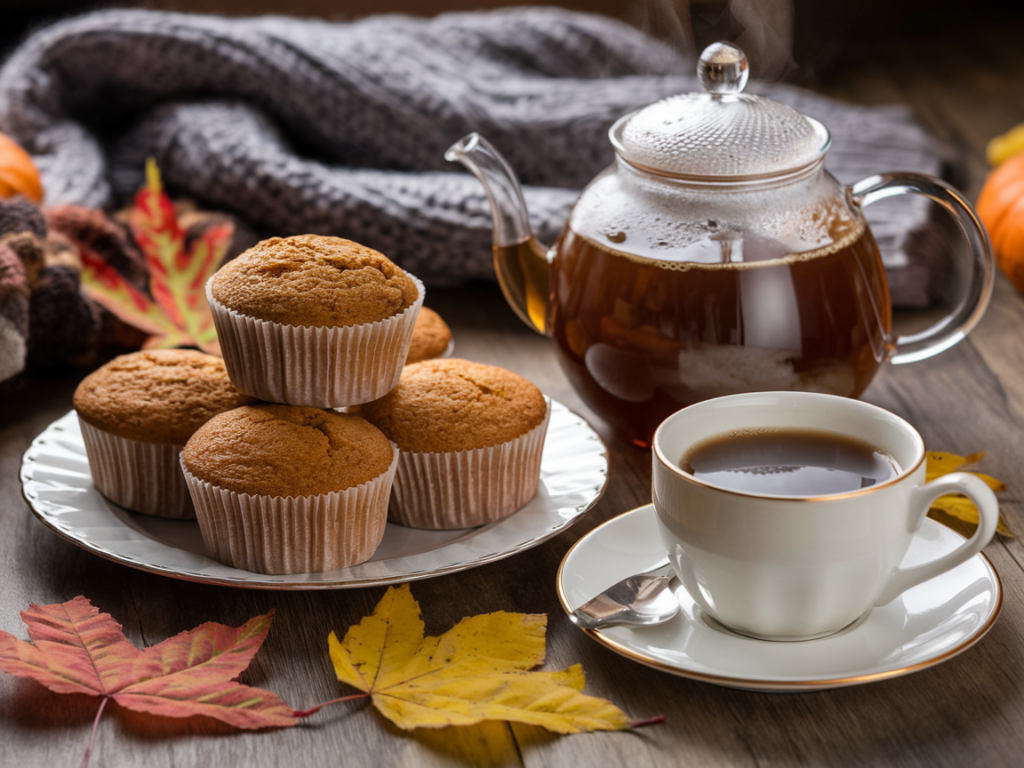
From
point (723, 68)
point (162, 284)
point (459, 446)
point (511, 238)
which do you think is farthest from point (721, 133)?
point (162, 284)

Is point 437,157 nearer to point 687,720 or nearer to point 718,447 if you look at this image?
point 718,447

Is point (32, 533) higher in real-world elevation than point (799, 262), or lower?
lower

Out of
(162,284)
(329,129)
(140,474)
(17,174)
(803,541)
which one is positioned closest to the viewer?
(803,541)

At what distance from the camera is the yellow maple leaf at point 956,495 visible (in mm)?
883

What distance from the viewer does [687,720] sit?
0.66 m

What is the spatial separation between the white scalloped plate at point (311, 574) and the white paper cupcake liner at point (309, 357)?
13 centimetres

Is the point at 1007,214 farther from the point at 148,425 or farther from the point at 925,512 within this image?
the point at 148,425

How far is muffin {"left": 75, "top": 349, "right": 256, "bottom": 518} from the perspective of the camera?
2.80 feet

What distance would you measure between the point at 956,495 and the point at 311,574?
56 centimetres

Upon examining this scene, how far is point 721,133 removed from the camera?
0.89 m

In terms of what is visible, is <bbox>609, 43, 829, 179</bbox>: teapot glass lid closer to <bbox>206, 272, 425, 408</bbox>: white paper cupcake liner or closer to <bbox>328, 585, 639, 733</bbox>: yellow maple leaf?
<bbox>206, 272, 425, 408</bbox>: white paper cupcake liner

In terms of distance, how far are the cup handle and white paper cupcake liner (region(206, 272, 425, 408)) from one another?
1.33 feet

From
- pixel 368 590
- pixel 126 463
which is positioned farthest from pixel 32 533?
pixel 368 590

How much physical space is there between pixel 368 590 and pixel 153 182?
663mm
